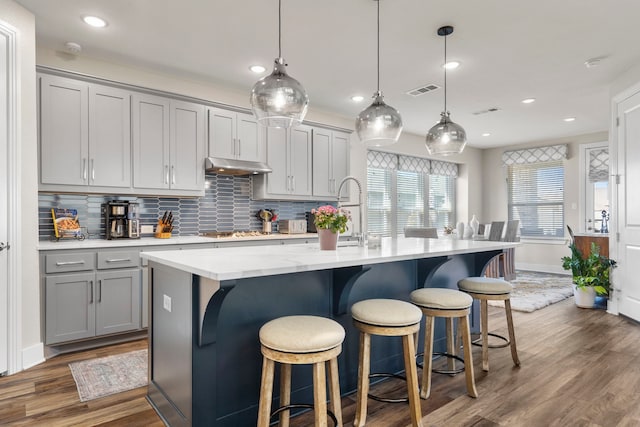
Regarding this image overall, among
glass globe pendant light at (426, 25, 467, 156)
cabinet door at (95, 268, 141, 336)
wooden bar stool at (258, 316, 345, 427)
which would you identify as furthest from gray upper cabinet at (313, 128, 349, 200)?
wooden bar stool at (258, 316, 345, 427)

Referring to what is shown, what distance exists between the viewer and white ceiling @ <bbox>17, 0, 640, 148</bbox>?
280 centimetres

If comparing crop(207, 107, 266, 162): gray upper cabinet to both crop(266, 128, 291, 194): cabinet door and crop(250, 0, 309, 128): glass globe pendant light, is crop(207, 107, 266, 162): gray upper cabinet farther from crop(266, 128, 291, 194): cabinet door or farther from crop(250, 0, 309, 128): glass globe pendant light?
crop(250, 0, 309, 128): glass globe pendant light

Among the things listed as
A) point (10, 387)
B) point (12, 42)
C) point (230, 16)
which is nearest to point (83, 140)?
point (12, 42)

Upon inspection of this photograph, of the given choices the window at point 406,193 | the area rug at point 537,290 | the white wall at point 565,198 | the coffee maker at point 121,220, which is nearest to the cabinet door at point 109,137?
the coffee maker at point 121,220

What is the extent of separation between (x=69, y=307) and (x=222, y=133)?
7.43ft

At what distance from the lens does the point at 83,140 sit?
3.43 m

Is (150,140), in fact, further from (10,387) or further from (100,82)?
(10,387)

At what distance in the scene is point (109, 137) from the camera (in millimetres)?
3568

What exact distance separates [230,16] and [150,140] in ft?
5.10

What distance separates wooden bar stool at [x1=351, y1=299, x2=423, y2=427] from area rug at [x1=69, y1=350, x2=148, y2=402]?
1.56 m

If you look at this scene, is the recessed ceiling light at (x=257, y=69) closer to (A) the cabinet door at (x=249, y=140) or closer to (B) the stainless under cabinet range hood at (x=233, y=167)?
(A) the cabinet door at (x=249, y=140)

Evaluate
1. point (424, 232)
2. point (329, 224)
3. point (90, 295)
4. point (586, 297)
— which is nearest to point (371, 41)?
point (329, 224)

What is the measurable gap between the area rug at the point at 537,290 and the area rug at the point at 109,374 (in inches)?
161

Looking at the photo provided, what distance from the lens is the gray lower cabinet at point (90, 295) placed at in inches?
121
